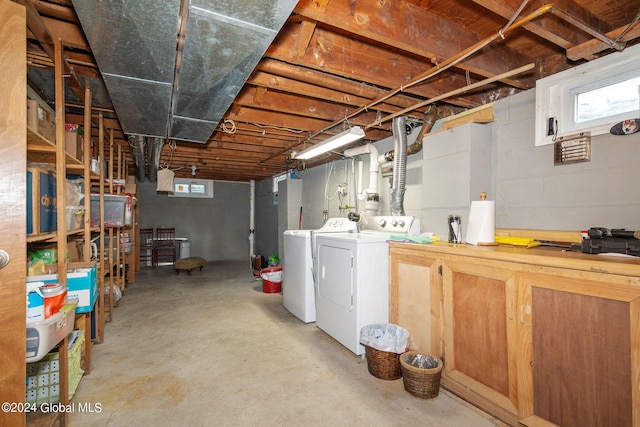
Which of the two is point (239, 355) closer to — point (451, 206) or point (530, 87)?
point (451, 206)

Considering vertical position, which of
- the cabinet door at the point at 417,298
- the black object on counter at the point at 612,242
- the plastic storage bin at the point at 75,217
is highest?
the plastic storage bin at the point at 75,217

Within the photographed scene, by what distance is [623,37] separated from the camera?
5.41 ft

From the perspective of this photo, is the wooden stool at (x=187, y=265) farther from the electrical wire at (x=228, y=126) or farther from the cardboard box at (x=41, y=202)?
the cardboard box at (x=41, y=202)

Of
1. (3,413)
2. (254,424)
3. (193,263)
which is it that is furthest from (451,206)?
(193,263)

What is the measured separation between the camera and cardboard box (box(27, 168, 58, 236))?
4.78 feet

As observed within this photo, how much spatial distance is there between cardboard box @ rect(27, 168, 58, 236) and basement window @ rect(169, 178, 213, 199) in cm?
652

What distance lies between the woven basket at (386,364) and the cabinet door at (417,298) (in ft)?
0.72

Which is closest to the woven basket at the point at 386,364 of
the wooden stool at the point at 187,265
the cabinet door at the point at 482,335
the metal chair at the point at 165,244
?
the cabinet door at the point at 482,335

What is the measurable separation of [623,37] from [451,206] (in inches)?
57.2

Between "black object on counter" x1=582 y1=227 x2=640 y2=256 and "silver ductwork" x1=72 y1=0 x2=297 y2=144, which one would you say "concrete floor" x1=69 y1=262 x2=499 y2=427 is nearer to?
"black object on counter" x1=582 y1=227 x2=640 y2=256

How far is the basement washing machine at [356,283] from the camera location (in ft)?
8.05

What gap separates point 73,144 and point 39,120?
54cm

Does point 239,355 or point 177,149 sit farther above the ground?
point 177,149

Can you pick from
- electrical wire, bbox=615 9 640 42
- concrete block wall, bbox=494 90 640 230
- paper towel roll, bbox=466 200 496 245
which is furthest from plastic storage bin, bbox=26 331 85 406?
electrical wire, bbox=615 9 640 42
